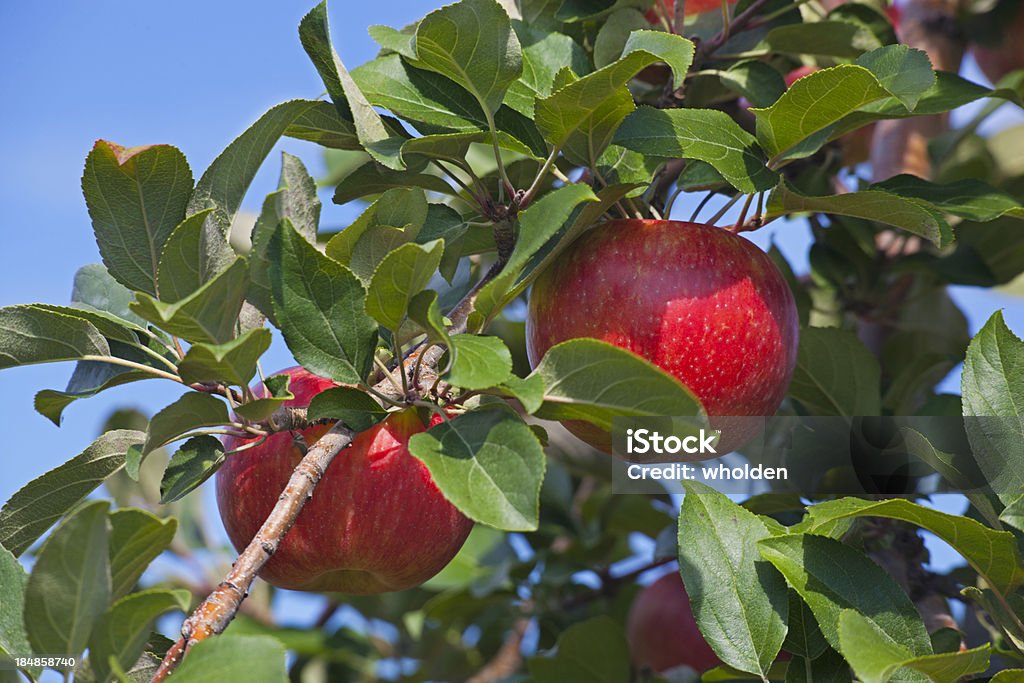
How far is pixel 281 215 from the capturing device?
2.99 ft

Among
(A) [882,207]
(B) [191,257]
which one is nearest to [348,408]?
(B) [191,257]

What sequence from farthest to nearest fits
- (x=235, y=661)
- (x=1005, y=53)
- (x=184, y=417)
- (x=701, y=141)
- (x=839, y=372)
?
(x=1005, y=53)
(x=839, y=372)
(x=701, y=141)
(x=184, y=417)
(x=235, y=661)

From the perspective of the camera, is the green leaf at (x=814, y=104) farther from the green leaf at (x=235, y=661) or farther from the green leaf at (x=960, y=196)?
the green leaf at (x=235, y=661)

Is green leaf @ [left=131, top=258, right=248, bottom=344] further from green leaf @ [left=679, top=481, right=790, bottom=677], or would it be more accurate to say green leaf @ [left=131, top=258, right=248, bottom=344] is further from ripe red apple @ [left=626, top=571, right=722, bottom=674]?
ripe red apple @ [left=626, top=571, right=722, bottom=674]

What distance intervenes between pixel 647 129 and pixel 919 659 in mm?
497

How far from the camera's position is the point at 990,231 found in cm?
167

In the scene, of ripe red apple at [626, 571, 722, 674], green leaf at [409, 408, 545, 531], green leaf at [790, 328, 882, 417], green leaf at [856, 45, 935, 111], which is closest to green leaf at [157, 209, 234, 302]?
green leaf at [409, 408, 545, 531]

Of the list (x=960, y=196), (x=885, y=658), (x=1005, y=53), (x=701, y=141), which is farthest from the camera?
(x=1005, y=53)

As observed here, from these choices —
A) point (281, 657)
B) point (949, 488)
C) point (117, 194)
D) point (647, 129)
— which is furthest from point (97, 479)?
point (949, 488)

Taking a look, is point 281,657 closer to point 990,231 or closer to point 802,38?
point 802,38

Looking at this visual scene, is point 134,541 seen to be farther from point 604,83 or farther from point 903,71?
point 903,71

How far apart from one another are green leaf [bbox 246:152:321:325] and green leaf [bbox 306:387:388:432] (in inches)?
3.0

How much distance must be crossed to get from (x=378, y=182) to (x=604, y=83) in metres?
0.30

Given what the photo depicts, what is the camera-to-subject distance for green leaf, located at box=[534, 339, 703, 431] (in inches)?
29.8
